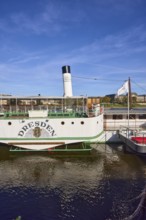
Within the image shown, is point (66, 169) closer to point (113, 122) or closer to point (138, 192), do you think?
point (138, 192)

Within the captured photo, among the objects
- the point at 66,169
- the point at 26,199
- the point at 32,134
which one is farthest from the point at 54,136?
the point at 26,199

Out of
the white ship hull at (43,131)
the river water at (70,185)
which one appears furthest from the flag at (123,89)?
the river water at (70,185)

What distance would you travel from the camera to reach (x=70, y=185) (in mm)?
19109

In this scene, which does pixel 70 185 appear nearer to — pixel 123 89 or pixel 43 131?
pixel 43 131

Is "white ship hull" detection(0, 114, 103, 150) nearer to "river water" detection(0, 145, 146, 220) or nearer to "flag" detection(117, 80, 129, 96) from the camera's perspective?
"river water" detection(0, 145, 146, 220)

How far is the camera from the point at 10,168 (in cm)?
2370

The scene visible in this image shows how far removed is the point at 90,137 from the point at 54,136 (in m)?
4.70

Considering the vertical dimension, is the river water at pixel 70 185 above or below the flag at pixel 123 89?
below

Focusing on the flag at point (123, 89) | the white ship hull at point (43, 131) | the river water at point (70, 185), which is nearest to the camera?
the river water at point (70, 185)

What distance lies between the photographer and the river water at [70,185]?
15.0 metres

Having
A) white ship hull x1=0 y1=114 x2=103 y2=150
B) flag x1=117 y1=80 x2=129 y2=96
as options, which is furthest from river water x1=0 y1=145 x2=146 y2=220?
flag x1=117 y1=80 x2=129 y2=96

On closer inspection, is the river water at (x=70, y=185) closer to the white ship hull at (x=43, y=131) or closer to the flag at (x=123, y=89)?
the white ship hull at (x=43, y=131)

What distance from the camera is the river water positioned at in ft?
49.1

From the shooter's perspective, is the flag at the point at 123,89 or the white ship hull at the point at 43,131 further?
the flag at the point at 123,89
